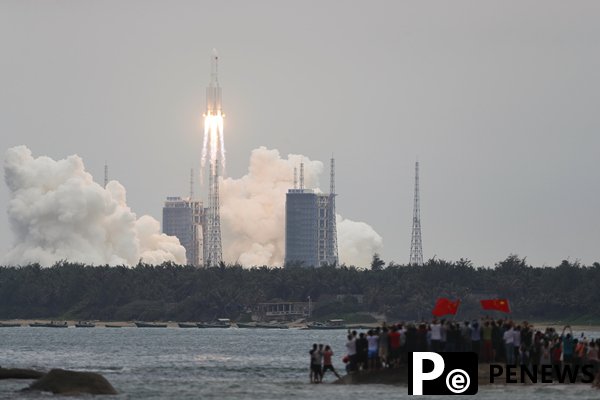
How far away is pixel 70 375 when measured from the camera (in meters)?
105

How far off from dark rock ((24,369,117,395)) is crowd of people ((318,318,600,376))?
1148cm

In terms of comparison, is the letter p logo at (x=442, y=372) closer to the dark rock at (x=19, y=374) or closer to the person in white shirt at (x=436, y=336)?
the person in white shirt at (x=436, y=336)

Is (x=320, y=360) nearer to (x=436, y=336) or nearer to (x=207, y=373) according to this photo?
(x=436, y=336)

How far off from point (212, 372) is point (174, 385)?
17.2 m

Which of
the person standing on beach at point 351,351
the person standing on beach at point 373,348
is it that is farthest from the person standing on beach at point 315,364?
the person standing on beach at point 373,348

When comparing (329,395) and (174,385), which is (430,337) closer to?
(329,395)

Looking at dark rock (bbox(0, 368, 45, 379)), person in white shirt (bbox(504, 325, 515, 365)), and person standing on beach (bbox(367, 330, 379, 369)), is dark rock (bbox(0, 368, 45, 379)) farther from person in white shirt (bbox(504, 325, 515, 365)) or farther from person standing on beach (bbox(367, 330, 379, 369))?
person in white shirt (bbox(504, 325, 515, 365))

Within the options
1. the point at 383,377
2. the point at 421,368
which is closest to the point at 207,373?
the point at 383,377

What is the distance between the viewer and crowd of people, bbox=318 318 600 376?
99.5m

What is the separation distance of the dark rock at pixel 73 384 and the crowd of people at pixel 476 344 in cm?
1148

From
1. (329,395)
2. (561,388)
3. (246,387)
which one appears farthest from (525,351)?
(246,387)

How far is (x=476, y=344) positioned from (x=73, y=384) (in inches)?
846

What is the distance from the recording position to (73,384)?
103438 millimetres

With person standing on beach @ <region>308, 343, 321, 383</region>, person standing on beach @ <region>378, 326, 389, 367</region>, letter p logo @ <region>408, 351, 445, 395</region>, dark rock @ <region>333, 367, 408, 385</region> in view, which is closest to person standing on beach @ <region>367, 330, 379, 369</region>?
person standing on beach @ <region>378, 326, 389, 367</region>
